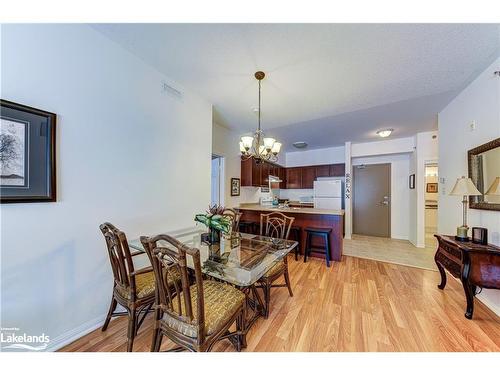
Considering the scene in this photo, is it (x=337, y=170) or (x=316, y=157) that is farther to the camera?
(x=316, y=157)

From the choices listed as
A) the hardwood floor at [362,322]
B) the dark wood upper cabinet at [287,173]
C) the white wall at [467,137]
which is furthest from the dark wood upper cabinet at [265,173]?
the white wall at [467,137]

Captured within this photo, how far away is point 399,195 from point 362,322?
4602 mm

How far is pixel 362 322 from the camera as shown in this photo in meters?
1.74

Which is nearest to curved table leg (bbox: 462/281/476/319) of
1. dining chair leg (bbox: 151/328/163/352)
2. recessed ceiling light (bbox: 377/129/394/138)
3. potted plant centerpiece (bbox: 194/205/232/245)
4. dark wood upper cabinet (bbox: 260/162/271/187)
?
potted plant centerpiece (bbox: 194/205/232/245)

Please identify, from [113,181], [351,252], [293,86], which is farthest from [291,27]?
[351,252]

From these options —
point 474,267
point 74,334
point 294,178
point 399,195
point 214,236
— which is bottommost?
point 74,334

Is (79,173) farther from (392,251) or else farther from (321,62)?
(392,251)

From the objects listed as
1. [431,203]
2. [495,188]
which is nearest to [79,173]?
[495,188]

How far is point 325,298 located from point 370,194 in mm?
4287

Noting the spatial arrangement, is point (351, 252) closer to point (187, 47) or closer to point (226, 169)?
point (226, 169)

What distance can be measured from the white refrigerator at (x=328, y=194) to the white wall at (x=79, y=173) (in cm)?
437

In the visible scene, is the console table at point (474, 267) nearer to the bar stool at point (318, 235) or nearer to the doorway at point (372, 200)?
the bar stool at point (318, 235)

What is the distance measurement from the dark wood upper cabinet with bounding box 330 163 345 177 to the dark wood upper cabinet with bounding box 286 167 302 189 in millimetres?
1000

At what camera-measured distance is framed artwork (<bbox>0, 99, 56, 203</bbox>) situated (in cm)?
122
